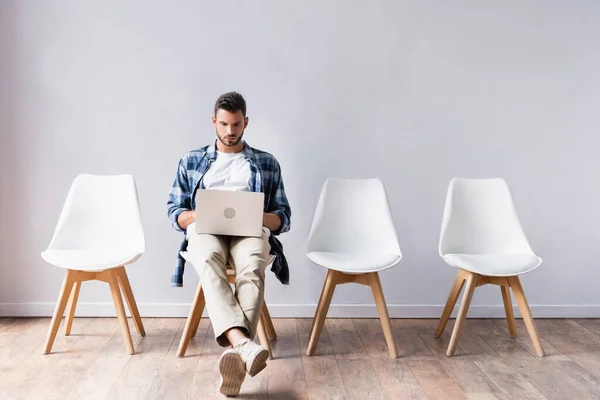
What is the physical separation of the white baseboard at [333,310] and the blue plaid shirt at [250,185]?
0.59 metres

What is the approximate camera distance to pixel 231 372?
7.04 feet

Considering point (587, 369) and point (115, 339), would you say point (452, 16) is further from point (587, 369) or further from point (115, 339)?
point (115, 339)

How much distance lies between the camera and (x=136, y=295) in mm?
3346

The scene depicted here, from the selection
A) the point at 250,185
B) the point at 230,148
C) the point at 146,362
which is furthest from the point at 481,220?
the point at 146,362

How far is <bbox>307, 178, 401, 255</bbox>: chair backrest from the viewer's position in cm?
304

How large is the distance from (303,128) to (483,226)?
43.5 inches

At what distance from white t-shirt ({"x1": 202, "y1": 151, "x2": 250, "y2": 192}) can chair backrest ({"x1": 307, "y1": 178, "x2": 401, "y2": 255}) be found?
47 centimetres

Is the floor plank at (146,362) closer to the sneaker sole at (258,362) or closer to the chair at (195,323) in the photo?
the chair at (195,323)

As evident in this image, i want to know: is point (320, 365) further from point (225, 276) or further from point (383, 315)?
point (225, 276)

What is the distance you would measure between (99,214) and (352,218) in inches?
50.6

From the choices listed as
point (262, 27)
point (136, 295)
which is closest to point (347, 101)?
point (262, 27)

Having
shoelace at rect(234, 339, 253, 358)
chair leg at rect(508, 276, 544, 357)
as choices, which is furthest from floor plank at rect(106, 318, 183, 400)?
chair leg at rect(508, 276, 544, 357)

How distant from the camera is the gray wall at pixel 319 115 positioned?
3254 mm

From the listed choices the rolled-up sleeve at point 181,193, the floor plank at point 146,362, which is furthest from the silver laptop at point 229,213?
the floor plank at point 146,362
